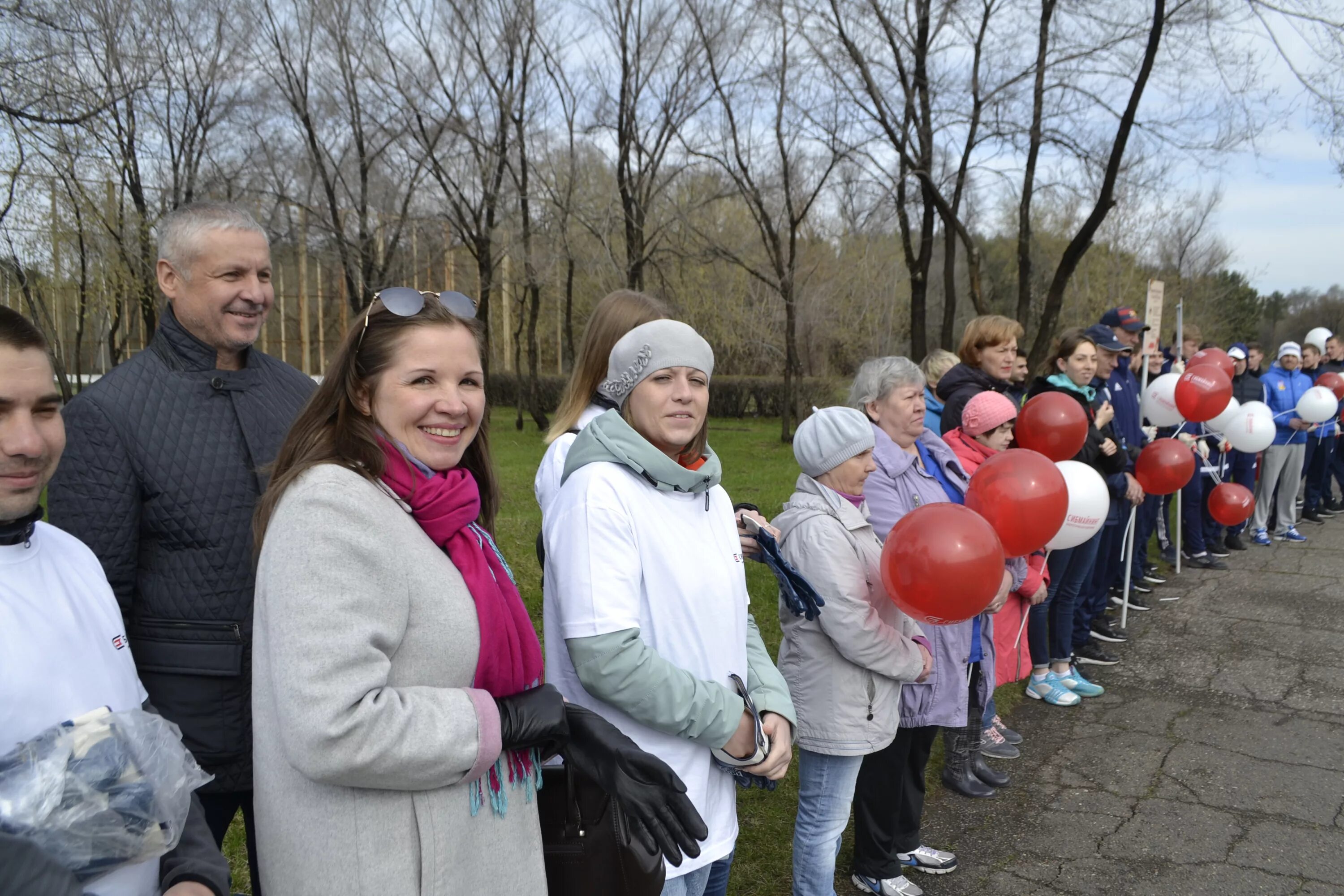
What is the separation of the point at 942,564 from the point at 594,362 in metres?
1.31

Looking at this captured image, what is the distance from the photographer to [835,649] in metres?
2.94

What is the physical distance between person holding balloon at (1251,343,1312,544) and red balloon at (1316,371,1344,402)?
1.12 ft

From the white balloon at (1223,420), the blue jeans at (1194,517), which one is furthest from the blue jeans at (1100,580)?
the blue jeans at (1194,517)

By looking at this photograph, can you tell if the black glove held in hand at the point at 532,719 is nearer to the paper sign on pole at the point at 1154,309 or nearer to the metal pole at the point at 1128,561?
the metal pole at the point at 1128,561

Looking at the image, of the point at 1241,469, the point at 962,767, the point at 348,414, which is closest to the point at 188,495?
the point at 348,414

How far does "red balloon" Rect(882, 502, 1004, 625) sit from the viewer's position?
2.75 meters

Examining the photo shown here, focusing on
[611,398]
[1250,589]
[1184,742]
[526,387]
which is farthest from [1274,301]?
[611,398]

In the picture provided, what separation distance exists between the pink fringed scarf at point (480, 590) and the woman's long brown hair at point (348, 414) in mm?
44

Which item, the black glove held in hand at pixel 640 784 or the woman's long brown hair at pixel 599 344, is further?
the woman's long brown hair at pixel 599 344

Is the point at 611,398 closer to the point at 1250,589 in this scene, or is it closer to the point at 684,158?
the point at 1250,589

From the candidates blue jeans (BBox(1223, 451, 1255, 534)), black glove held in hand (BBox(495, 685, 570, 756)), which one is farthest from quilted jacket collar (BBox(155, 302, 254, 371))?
blue jeans (BBox(1223, 451, 1255, 534))

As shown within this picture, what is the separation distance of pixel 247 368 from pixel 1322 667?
6.50 meters

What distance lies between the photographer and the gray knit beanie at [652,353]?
7.14 feet

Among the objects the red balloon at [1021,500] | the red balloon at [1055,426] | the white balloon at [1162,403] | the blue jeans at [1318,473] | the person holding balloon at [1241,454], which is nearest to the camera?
the red balloon at [1021,500]
